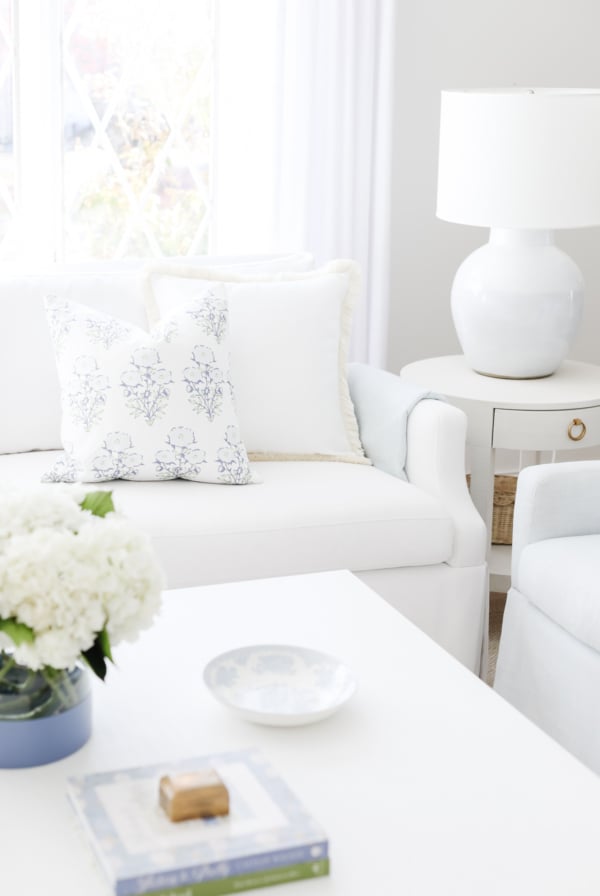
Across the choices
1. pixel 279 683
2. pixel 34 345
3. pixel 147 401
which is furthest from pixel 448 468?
pixel 279 683

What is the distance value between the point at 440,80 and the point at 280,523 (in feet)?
6.27

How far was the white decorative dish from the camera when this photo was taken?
1.46m

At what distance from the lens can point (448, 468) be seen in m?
2.51

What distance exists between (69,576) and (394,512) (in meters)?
1.23

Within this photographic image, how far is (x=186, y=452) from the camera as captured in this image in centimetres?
238

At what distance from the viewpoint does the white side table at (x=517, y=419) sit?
2.73 m

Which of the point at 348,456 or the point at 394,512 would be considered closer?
the point at 394,512

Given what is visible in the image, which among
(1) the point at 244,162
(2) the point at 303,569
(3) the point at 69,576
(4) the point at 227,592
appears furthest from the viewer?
(1) the point at 244,162

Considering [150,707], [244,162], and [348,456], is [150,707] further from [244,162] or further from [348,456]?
[244,162]

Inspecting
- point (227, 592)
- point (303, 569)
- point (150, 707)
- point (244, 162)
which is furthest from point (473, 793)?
point (244, 162)

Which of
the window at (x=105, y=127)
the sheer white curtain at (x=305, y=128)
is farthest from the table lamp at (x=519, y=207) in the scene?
the window at (x=105, y=127)

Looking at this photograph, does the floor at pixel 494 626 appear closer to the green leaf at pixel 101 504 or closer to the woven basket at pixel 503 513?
the woven basket at pixel 503 513

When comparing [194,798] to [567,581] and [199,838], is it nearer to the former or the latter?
[199,838]

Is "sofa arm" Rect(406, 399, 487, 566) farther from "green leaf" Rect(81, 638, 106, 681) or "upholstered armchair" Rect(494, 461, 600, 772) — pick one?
"green leaf" Rect(81, 638, 106, 681)
